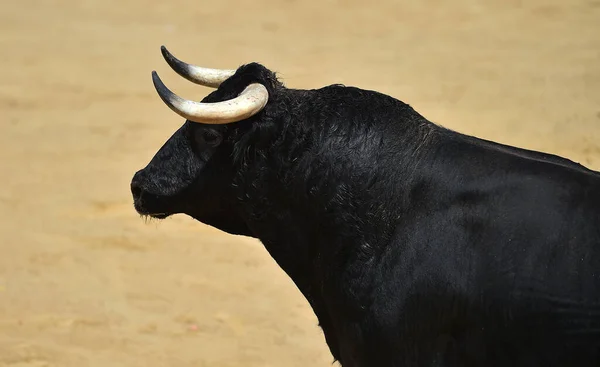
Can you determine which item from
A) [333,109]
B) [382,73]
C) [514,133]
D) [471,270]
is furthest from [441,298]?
[382,73]

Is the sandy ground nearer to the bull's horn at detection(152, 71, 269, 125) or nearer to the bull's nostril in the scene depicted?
the bull's nostril

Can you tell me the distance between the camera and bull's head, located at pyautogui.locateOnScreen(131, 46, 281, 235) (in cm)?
490

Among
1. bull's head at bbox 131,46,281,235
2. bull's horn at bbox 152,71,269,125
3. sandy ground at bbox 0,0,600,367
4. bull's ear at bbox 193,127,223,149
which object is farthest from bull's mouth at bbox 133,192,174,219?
sandy ground at bbox 0,0,600,367

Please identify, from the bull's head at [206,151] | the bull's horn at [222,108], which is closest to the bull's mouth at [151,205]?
the bull's head at [206,151]

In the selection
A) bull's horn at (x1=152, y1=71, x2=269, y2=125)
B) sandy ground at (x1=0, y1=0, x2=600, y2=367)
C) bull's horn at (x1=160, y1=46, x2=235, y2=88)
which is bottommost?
bull's horn at (x1=152, y1=71, x2=269, y2=125)

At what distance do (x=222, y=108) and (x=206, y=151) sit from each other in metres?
0.40

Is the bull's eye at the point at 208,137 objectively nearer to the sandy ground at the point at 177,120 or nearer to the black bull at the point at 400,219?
the black bull at the point at 400,219

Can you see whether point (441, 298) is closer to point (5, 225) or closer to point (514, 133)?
point (5, 225)

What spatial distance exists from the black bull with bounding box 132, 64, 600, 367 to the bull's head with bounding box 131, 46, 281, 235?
1cm

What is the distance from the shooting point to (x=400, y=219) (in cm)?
473

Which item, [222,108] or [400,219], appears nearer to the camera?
[400,219]

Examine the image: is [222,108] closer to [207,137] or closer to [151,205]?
[207,137]

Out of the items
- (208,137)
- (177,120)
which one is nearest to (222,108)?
(208,137)

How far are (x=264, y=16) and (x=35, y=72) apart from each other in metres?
3.63
